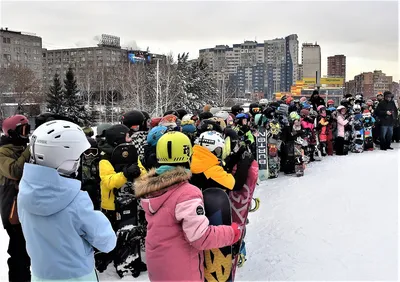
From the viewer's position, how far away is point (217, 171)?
3654mm

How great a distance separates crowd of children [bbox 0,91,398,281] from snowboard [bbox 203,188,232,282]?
7.3 inches

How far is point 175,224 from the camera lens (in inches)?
111

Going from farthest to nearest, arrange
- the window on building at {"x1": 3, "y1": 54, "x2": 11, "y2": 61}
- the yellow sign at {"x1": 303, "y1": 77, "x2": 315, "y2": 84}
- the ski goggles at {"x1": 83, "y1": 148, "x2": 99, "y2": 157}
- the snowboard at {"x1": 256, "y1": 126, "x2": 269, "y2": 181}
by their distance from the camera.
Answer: the window on building at {"x1": 3, "y1": 54, "x2": 11, "y2": 61}, the yellow sign at {"x1": 303, "y1": 77, "x2": 315, "y2": 84}, the snowboard at {"x1": 256, "y1": 126, "x2": 269, "y2": 181}, the ski goggles at {"x1": 83, "y1": 148, "x2": 99, "y2": 157}

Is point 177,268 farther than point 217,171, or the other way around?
point 217,171

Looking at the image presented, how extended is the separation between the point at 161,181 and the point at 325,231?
11.8ft

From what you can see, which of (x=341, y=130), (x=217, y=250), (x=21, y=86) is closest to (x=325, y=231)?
(x=217, y=250)

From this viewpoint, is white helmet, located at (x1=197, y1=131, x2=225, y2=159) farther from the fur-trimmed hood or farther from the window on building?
the window on building

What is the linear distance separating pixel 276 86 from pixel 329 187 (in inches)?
4933

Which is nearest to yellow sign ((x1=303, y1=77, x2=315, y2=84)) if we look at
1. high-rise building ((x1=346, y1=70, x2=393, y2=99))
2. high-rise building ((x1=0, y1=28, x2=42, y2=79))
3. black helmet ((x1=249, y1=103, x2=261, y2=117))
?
black helmet ((x1=249, y1=103, x2=261, y2=117))

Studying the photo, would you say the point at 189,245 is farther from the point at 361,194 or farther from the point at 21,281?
the point at 361,194

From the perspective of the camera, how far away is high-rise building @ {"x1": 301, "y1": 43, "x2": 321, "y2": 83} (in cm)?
4106

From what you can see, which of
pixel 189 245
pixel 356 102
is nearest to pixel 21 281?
pixel 189 245

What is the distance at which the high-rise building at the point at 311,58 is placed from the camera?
135 feet

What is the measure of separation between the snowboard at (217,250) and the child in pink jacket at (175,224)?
394 millimetres
